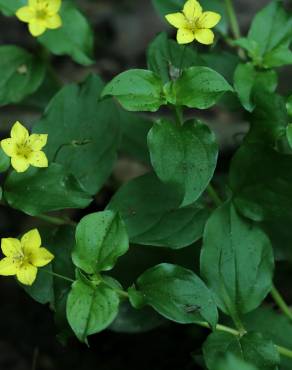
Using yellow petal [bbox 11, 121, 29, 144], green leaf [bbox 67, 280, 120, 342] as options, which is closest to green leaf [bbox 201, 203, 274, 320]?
green leaf [bbox 67, 280, 120, 342]

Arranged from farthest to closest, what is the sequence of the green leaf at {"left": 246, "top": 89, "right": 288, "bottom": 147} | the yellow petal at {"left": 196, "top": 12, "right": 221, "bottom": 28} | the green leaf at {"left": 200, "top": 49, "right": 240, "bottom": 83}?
the green leaf at {"left": 200, "top": 49, "right": 240, "bottom": 83} → the green leaf at {"left": 246, "top": 89, "right": 288, "bottom": 147} → the yellow petal at {"left": 196, "top": 12, "right": 221, "bottom": 28}

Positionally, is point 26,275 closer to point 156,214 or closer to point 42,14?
point 156,214

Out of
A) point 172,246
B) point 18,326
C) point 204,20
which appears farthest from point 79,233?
point 18,326

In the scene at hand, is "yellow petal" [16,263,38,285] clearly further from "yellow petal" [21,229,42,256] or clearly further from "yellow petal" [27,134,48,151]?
"yellow petal" [27,134,48,151]

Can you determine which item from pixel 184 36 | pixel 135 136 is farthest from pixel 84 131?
pixel 184 36

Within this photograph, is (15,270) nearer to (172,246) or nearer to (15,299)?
(172,246)

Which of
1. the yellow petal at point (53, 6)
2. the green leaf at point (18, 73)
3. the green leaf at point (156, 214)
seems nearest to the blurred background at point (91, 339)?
the green leaf at point (156, 214)
